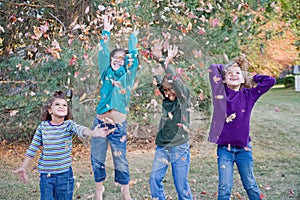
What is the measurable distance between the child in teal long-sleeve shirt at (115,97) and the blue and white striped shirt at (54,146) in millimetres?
484

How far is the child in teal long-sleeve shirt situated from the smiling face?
45cm

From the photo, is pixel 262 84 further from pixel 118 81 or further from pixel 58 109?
pixel 58 109

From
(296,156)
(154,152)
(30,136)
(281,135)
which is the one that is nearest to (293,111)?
(281,135)

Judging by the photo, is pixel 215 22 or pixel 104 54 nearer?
pixel 104 54

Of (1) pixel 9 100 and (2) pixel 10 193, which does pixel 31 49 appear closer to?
(1) pixel 9 100

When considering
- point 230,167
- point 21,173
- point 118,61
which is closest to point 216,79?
point 230,167

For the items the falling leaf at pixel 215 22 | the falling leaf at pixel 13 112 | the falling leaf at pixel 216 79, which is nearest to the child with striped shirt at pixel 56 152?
the falling leaf at pixel 216 79

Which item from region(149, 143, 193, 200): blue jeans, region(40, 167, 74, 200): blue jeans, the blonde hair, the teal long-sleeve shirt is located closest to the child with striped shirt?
region(40, 167, 74, 200): blue jeans

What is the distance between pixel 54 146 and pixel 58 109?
27cm

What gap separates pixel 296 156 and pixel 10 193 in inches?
149

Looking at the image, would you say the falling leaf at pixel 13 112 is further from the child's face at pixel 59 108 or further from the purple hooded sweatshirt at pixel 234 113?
the purple hooded sweatshirt at pixel 234 113

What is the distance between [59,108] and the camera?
3.21 metres

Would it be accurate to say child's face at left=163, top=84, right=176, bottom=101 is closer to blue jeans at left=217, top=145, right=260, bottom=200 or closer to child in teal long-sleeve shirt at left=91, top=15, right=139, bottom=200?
child in teal long-sleeve shirt at left=91, top=15, right=139, bottom=200

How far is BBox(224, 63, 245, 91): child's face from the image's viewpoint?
135 inches
